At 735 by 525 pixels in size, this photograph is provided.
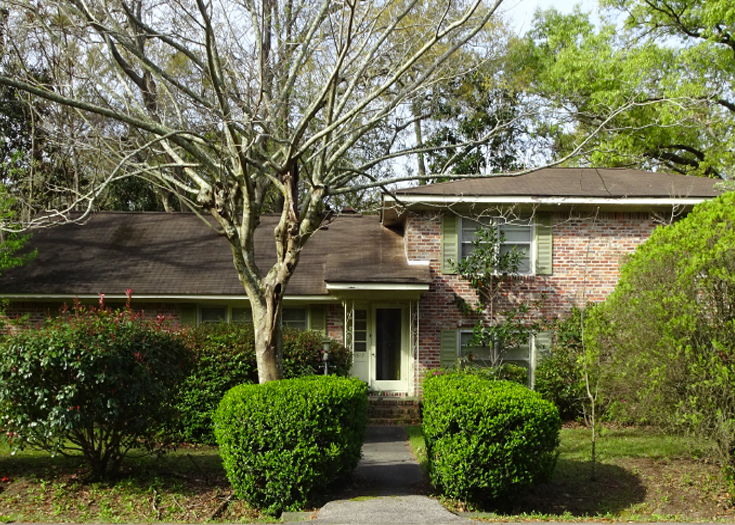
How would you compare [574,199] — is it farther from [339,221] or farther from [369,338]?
[339,221]

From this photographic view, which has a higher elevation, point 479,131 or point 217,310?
point 479,131

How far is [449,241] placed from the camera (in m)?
14.7

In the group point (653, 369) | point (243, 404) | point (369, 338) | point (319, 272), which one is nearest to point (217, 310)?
point (319, 272)

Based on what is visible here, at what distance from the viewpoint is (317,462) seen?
7.45 meters

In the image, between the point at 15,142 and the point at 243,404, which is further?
the point at 15,142

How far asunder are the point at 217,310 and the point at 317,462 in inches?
333

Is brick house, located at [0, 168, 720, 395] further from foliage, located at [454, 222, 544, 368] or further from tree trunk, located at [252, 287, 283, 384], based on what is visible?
tree trunk, located at [252, 287, 283, 384]

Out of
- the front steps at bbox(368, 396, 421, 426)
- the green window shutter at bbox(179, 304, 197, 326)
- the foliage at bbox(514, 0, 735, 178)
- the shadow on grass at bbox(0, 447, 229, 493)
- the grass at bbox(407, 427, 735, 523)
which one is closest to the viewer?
the grass at bbox(407, 427, 735, 523)

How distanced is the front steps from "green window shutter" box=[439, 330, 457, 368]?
111cm

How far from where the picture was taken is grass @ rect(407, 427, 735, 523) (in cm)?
784

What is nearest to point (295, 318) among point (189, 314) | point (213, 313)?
point (213, 313)

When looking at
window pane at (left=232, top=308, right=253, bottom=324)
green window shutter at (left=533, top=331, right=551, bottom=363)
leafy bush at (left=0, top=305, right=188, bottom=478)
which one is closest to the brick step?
green window shutter at (left=533, top=331, right=551, bottom=363)

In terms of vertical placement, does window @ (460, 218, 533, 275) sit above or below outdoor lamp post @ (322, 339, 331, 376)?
above

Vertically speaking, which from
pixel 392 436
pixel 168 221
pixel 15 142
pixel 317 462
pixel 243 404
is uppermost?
pixel 15 142
